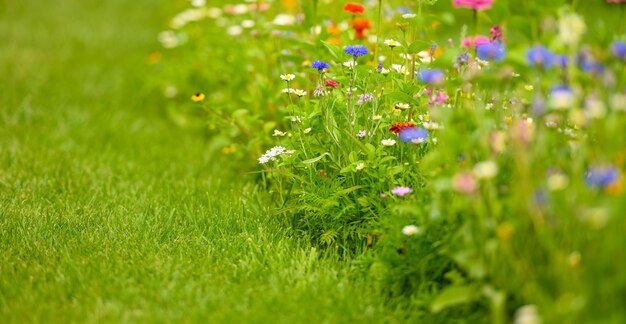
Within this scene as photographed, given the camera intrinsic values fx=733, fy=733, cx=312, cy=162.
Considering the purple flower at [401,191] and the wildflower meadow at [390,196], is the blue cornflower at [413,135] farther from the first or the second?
the purple flower at [401,191]

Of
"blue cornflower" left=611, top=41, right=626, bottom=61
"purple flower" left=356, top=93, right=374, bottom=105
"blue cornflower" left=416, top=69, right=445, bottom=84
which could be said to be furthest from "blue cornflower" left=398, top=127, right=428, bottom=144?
"blue cornflower" left=611, top=41, right=626, bottom=61

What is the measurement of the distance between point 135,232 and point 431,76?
Answer: 134 centimetres

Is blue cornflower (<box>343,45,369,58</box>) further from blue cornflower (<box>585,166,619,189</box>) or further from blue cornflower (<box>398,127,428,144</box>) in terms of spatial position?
blue cornflower (<box>585,166,619,189</box>)

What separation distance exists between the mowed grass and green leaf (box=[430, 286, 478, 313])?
25 cm

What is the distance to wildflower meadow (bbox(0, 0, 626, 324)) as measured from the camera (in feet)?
6.27

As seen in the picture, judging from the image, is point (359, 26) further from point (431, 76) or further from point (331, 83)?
point (431, 76)

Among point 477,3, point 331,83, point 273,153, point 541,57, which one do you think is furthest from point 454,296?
point 331,83

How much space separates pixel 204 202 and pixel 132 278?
2.68 ft

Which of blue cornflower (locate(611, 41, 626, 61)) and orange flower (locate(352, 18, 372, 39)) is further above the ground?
blue cornflower (locate(611, 41, 626, 61))

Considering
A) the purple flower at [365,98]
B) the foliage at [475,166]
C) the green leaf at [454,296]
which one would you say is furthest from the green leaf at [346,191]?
the green leaf at [454,296]

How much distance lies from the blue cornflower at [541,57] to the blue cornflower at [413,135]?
64cm

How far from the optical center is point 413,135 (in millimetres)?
2518

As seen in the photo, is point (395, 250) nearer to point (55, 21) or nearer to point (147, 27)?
point (147, 27)

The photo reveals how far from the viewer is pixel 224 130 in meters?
3.57
